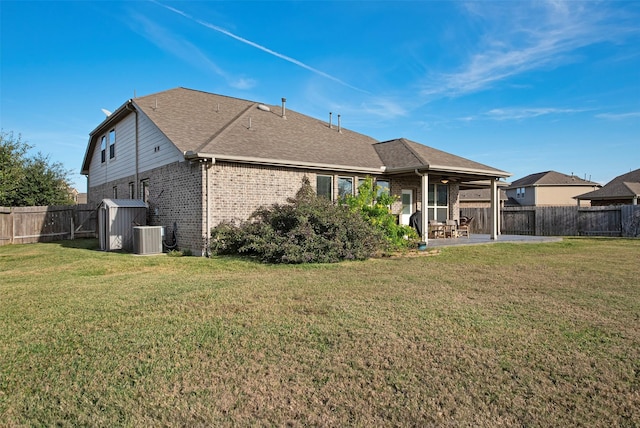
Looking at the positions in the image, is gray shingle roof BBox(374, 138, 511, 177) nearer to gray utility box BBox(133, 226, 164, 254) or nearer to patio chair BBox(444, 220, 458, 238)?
patio chair BBox(444, 220, 458, 238)

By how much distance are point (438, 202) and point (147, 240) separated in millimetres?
12060

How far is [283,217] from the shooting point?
37.5 feet

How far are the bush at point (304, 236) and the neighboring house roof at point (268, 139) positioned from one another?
7.08ft

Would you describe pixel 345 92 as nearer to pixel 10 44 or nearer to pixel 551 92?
pixel 551 92

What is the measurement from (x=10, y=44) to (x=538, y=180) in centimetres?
4842

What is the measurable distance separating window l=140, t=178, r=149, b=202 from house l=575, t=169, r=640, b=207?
3530cm

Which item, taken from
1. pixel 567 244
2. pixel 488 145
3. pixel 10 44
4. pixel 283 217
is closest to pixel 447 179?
pixel 567 244

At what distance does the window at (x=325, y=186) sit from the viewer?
47.3 ft

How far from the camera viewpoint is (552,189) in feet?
149

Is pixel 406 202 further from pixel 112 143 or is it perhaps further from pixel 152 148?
pixel 112 143

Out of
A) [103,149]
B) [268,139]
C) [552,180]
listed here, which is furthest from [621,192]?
[103,149]

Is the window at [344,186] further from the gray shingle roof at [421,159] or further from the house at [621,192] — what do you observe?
the house at [621,192]

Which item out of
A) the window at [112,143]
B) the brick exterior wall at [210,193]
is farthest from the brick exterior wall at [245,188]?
the window at [112,143]

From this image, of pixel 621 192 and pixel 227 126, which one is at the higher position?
pixel 227 126
